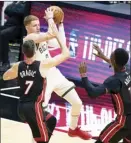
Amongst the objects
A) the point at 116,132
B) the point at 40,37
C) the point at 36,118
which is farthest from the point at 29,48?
the point at 116,132

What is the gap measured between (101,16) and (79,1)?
546 mm

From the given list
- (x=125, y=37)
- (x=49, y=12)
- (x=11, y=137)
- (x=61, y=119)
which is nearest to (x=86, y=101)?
(x=61, y=119)

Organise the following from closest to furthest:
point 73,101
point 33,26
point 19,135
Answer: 1. point 33,26
2. point 73,101
3. point 19,135

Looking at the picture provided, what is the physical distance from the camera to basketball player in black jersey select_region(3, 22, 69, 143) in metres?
6.48

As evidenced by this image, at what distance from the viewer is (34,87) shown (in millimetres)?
6520

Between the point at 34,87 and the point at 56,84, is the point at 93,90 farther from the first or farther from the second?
the point at 56,84

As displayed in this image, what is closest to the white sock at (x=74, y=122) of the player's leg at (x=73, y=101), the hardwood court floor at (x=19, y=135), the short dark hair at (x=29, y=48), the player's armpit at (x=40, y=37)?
the player's leg at (x=73, y=101)

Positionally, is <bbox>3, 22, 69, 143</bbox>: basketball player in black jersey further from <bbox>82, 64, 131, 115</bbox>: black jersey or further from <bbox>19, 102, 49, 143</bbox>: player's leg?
<bbox>82, 64, 131, 115</bbox>: black jersey

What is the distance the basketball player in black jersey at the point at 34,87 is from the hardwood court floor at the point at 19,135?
4.55 ft

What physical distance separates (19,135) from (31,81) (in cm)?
186

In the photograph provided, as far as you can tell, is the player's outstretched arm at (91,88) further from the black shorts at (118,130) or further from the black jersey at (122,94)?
the black shorts at (118,130)

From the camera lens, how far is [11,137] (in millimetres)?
8062

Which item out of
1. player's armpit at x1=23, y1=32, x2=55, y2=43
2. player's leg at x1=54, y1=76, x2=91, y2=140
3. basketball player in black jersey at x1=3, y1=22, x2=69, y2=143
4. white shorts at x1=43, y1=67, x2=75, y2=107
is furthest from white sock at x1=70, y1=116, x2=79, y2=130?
player's armpit at x1=23, y1=32, x2=55, y2=43

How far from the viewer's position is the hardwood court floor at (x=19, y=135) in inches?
314
